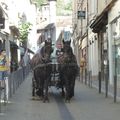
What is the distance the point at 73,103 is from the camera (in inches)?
744

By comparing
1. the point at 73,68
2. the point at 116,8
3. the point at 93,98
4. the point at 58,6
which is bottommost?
the point at 93,98

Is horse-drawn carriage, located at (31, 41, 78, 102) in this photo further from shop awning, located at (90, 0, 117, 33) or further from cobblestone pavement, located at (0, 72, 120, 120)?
shop awning, located at (90, 0, 117, 33)

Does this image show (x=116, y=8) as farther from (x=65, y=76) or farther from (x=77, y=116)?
(x=77, y=116)

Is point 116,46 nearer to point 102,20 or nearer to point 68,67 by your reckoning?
point 102,20

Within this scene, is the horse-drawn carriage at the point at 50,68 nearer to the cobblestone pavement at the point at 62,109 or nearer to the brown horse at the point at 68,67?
the brown horse at the point at 68,67

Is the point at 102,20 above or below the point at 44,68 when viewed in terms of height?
above

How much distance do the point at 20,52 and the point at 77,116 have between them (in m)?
54.0

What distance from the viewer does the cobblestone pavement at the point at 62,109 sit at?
48.2 ft

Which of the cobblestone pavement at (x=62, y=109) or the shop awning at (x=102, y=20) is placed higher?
the shop awning at (x=102, y=20)

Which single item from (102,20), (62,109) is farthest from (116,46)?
(62,109)

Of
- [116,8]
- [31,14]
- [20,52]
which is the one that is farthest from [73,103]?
[31,14]

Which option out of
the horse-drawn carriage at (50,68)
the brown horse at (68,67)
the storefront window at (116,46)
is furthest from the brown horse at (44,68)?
the storefront window at (116,46)

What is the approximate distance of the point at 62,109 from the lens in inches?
662

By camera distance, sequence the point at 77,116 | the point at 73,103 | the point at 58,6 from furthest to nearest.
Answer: the point at 58,6
the point at 73,103
the point at 77,116
